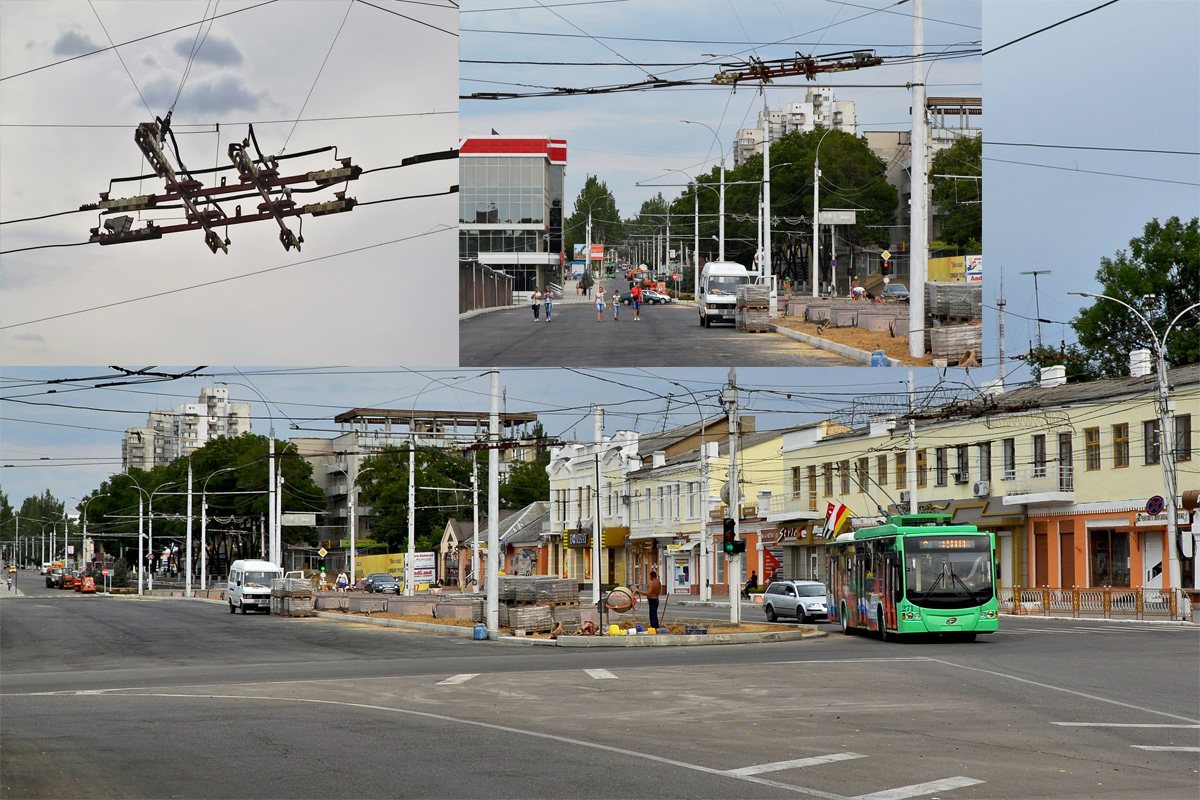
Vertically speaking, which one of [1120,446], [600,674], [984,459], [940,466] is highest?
[1120,446]

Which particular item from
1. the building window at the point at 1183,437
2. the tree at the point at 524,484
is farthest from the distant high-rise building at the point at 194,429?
the building window at the point at 1183,437

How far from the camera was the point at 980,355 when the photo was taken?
32.2 meters

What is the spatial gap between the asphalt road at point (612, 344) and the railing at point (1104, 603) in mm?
9536

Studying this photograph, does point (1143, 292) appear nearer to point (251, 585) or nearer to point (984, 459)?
point (984, 459)

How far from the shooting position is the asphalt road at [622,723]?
10.3 meters

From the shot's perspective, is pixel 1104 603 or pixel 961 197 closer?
pixel 961 197

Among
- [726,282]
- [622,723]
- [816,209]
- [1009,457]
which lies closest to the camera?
[622,723]

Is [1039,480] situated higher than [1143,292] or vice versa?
[1143,292]

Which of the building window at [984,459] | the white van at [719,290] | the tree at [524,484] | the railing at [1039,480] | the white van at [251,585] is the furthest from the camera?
the tree at [524,484]

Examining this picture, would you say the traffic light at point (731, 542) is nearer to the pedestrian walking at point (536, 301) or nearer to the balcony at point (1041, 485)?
the pedestrian walking at point (536, 301)

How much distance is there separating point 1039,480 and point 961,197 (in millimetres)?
18986

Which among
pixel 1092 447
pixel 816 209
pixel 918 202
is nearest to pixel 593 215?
pixel 816 209

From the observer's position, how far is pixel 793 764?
11164 mm

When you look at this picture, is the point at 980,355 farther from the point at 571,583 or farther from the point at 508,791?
the point at 508,791
